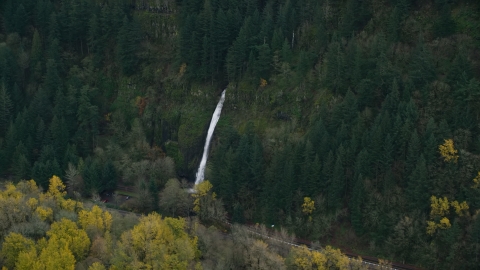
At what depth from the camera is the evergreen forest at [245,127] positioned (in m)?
80.8

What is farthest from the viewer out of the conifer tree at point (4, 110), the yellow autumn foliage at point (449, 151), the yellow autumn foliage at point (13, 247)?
the conifer tree at point (4, 110)

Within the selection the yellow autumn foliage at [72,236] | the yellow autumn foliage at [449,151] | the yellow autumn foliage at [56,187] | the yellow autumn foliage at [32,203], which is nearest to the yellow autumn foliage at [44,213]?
the yellow autumn foliage at [32,203]

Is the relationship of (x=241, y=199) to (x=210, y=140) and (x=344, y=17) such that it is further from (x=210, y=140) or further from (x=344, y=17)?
(x=344, y=17)

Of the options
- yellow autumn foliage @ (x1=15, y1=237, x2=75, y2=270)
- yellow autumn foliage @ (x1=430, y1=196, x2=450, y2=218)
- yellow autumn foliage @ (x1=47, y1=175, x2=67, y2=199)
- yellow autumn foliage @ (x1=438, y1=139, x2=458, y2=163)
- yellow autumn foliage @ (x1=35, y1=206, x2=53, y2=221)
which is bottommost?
yellow autumn foliage @ (x1=47, y1=175, x2=67, y2=199)

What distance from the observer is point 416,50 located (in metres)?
93.5

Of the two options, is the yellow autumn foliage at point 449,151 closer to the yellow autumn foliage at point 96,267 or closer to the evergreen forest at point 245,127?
the evergreen forest at point 245,127

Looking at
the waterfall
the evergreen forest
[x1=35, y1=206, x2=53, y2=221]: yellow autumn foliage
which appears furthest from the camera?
the waterfall

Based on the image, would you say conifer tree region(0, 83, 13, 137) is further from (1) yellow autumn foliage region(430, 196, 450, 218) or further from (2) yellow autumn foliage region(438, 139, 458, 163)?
(2) yellow autumn foliage region(438, 139, 458, 163)

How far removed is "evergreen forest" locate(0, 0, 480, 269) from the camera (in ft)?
265

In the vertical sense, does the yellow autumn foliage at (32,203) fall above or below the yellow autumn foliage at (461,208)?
below

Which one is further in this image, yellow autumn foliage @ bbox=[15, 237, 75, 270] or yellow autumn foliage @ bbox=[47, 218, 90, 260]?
yellow autumn foliage @ bbox=[47, 218, 90, 260]

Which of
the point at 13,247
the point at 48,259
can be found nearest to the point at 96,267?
the point at 48,259

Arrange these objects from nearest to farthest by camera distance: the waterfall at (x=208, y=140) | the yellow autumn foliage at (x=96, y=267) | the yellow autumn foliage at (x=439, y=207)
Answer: the yellow autumn foliage at (x=96, y=267), the yellow autumn foliage at (x=439, y=207), the waterfall at (x=208, y=140)

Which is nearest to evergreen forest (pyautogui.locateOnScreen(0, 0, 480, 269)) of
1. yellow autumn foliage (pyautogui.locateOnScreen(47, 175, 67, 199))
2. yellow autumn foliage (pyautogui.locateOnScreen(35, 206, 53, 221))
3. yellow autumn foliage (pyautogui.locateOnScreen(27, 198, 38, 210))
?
yellow autumn foliage (pyautogui.locateOnScreen(35, 206, 53, 221))
